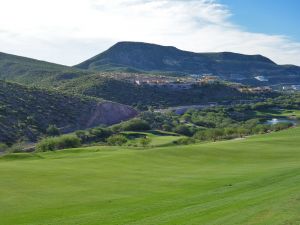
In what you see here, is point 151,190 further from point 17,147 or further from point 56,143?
point 17,147

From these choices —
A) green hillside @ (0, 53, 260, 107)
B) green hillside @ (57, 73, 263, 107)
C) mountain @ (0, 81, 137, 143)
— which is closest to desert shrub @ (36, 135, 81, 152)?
mountain @ (0, 81, 137, 143)

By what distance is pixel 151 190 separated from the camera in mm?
27406

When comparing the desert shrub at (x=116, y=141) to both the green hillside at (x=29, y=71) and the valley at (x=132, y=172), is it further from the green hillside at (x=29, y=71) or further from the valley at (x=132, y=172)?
the green hillside at (x=29, y=71)

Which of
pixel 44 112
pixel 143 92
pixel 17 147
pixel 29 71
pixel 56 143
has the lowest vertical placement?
pixel 17 147

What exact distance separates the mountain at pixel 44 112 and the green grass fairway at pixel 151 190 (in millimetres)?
32326

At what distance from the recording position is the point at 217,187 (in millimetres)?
28297

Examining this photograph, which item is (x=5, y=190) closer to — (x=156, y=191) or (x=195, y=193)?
(x=156, y=191)

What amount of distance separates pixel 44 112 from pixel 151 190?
210ft

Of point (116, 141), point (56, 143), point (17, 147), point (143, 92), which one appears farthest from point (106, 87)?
point (56, 143)

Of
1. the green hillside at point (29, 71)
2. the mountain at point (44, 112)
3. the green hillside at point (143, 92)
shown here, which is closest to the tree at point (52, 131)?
the mountain at point (44, 112)

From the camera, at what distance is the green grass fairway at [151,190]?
65.7ft

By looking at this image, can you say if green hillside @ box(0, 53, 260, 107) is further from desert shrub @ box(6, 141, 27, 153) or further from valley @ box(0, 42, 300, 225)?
desert shrub @ box(6, 141, 27, 153)

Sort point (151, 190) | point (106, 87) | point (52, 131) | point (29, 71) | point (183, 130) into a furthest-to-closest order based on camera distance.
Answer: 1. point (29, 71)
2. point (106, 87)
3. point (183, 130)
4. point (52, 131)
5. point (151, 190)

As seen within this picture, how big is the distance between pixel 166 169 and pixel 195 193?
1000 centimetres
